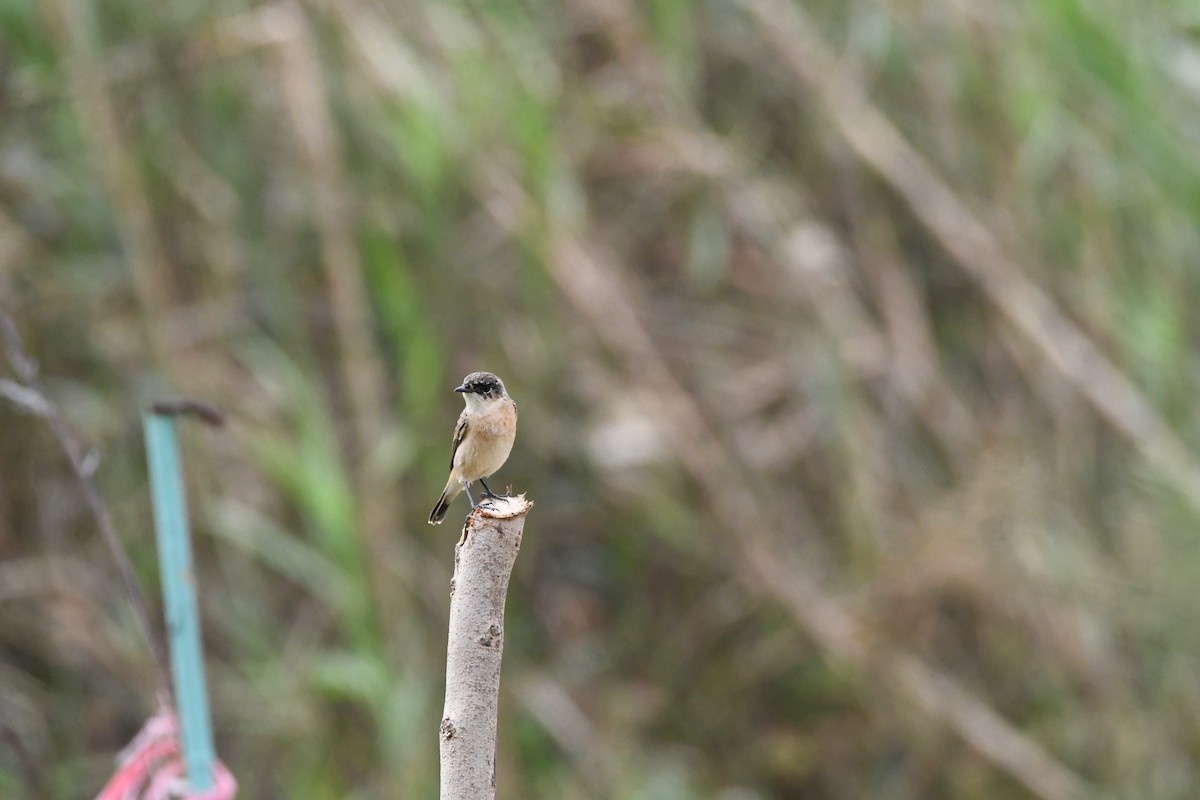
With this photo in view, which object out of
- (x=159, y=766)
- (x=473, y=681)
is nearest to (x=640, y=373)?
(x=159, y=766)

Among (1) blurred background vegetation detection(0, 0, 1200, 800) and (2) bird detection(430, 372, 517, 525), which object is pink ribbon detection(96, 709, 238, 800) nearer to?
(2) bird detection(430, 372, 517, 525)

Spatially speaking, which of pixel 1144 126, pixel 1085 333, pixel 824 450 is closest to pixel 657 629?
pixel 824 450

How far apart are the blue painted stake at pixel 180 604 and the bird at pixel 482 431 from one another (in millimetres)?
370

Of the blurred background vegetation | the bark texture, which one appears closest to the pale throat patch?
the bark texture

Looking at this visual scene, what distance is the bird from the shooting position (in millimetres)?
1426

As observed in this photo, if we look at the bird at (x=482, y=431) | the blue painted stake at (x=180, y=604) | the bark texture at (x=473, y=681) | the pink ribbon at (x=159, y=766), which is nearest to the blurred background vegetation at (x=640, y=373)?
the bird at (x=482, y=431)

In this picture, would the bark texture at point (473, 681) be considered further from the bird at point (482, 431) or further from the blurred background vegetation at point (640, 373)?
the blurred background vegetation at point (640, 373)

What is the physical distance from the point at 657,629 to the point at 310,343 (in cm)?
107

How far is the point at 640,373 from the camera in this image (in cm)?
301

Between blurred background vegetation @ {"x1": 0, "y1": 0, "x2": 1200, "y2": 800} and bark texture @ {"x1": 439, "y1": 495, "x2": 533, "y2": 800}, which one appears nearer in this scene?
bark texture @ {"x1": 439, "y1": 495, "x2": 533, "y2": 800}

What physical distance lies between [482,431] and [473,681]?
0.74 m

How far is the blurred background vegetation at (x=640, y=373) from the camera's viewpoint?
2.75 meters

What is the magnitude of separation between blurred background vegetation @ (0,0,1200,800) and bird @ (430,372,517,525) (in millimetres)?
1120

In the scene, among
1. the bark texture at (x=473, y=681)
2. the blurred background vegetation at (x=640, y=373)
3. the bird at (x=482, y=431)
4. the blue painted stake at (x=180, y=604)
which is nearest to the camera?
the bark texture at (x=473, y=681)
